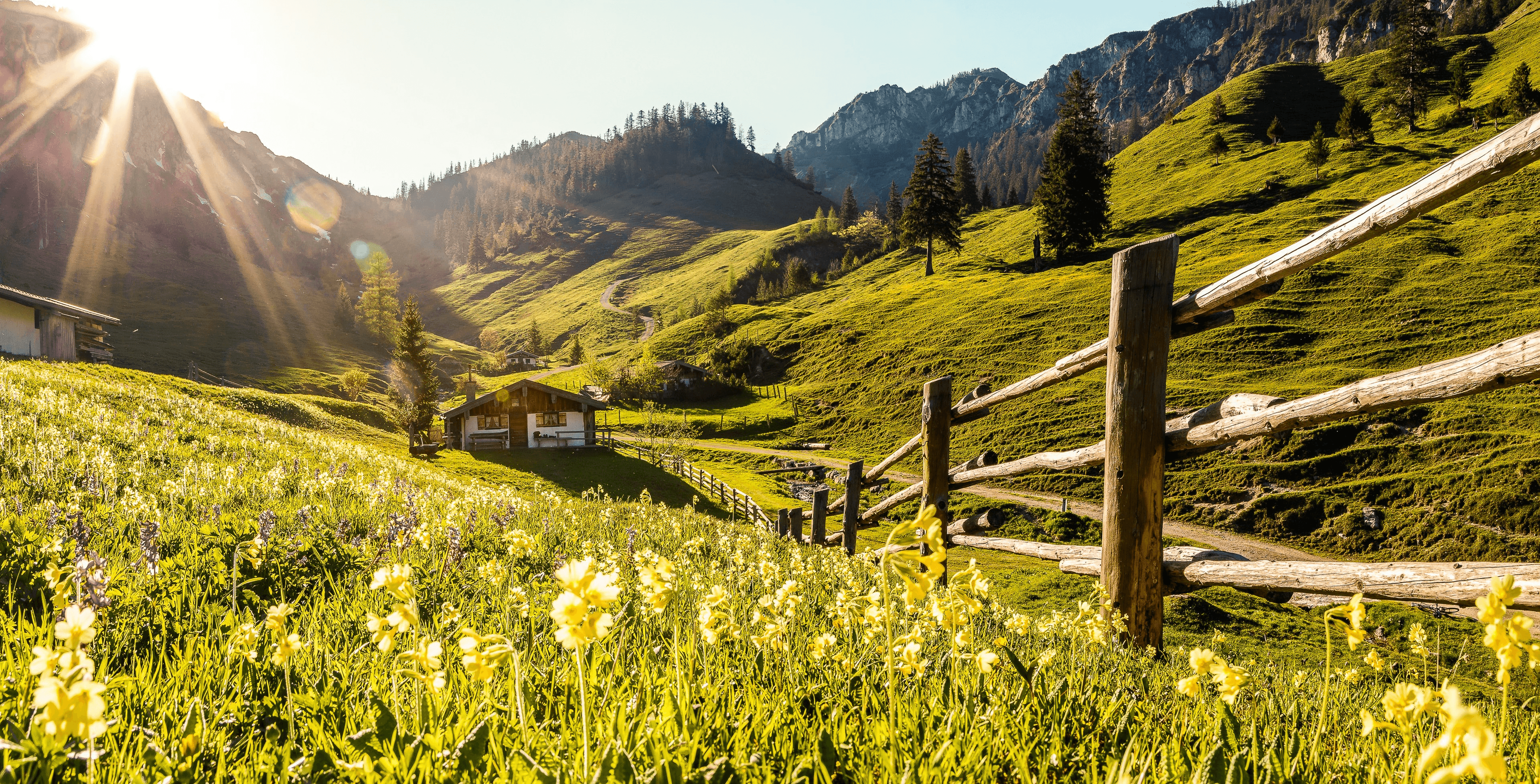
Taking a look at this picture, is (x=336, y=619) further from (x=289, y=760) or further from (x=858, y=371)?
(x=858, y=371)

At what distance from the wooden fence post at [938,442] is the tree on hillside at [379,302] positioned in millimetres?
102558

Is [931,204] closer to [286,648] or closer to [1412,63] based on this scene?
[1412,63]

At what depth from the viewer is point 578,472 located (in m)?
38.0

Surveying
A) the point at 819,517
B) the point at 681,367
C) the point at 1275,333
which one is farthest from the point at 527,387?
the point at 1275,333

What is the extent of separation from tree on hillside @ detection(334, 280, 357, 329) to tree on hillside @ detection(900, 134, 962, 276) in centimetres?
8593

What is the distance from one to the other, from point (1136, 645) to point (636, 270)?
183779 mm

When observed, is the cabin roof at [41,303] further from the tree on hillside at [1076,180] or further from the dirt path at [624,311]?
the tree on hillside at [1076,180]

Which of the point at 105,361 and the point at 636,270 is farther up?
the point at 636,270

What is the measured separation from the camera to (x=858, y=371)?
212 ft

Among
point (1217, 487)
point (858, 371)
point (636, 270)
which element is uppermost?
point (636, 270)

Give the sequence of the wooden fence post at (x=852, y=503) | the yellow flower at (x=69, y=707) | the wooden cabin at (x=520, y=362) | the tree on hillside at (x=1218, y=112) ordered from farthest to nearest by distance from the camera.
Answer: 1. the tree on hillside at (x=1218, y=112)
2. the wooden cabin at (x=520, y=362)
3. the wooden fence post at (x=852, y=503)
4. the yellow flower at (x=69, y=707)

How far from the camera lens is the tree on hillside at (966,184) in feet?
422

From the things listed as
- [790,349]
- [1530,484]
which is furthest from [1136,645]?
[790,349]

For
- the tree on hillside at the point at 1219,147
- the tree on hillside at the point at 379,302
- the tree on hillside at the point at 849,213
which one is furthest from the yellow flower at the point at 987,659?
the tree on hillside at the point at 849,213
